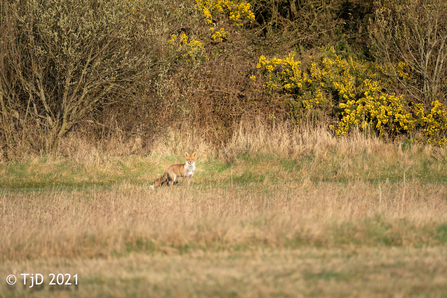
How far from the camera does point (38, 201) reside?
937 cm

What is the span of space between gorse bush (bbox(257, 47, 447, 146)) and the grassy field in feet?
13.1

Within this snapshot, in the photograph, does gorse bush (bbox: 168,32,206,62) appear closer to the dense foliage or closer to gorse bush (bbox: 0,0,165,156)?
the dense foliage

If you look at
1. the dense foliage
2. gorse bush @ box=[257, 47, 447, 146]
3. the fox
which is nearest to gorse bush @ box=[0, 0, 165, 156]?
the dense foliage

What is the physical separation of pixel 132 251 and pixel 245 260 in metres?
1.52

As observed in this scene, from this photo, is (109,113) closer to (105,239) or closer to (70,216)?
(70,216)

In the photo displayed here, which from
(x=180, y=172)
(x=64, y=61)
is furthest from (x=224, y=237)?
(x=64, y=61)

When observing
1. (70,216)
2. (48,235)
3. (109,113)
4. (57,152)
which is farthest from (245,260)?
(109,113)

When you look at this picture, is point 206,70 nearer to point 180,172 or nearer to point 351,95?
point 351,95

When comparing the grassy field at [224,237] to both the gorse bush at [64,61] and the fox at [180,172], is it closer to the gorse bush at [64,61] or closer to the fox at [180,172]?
the fox at [180,172]

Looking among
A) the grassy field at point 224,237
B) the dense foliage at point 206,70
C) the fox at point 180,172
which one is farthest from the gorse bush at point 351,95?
the fox at point 180,172

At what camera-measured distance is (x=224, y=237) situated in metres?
6.25

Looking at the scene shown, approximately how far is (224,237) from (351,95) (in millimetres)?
12184

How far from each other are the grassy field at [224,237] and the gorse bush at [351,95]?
3.99 meters

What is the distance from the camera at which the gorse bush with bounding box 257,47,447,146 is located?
53.2ft
